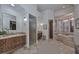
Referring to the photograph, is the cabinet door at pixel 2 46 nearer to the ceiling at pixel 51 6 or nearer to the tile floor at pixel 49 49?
the tile floor at pixel 49 49

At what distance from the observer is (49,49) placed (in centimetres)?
220

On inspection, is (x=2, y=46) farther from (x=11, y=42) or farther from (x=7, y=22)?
(x=7, y=22)

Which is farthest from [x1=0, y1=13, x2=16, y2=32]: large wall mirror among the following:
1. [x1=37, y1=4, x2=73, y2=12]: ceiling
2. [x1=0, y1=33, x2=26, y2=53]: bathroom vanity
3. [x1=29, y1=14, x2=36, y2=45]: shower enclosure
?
[x1=37, y1=4, x2=73, y2=12]: ceiling

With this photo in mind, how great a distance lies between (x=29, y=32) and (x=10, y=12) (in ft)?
2.25

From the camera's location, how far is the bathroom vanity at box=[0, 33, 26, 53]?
6.48ft

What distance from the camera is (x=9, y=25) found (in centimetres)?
208

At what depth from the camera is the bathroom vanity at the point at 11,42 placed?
1.97 m

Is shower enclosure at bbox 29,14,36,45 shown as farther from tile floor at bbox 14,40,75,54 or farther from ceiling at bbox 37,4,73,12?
ceiling at bbox 37,4,73,12

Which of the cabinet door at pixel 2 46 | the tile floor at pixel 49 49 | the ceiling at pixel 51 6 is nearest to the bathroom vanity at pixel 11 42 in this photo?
the cabinet door at pixel 2 46

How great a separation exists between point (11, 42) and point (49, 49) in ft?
2.92

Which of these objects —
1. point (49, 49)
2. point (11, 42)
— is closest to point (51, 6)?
point (49, 49)

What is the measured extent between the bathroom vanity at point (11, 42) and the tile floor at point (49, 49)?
0.42 ft

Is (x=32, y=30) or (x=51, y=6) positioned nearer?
(x=51, y=6)
